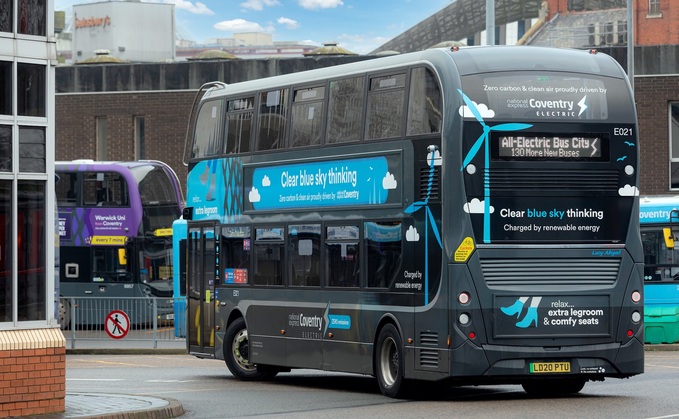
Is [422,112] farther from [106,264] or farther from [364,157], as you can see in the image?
[106,264]

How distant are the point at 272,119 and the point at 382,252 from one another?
3.66 meters

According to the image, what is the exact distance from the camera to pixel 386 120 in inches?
719

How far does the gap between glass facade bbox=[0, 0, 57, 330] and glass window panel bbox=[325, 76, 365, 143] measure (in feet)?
14.8

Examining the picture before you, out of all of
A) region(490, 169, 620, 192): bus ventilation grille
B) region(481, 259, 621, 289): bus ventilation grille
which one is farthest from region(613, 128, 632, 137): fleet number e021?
region(481, 259, 621, 289): bus ventilation grille

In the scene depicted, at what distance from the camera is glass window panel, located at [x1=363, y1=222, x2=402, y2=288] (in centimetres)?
1802

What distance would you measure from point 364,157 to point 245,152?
143 inches

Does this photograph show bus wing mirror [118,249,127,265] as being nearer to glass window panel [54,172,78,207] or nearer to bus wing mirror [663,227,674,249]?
glass window panel [54,172,78,207]

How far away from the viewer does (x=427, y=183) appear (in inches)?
682

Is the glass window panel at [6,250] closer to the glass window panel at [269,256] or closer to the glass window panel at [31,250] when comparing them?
the glass window panel at [31,250]

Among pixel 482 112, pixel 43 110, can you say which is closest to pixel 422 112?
pixel 482 112

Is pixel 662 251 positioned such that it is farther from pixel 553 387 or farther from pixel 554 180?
pixel 554 180

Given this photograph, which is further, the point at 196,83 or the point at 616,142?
the point at 196,83

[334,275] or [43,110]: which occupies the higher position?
[43,110]

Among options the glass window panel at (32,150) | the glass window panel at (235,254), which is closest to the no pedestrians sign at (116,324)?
the glass window panel at (235,254)
